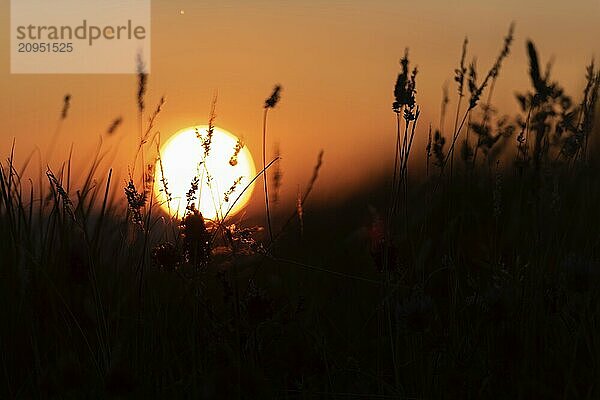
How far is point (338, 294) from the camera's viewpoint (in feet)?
7.75

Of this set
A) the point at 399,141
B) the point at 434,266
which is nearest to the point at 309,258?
the point at 434,266

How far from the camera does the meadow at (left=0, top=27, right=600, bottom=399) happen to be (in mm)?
1633

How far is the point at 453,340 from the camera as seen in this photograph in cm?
184

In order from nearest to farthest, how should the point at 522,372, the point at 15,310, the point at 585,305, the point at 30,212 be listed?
the point at 522,372, the point at 585,305, the point at 15,310, the point at 30,212

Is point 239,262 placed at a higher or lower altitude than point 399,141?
lower

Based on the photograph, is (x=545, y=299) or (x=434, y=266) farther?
(x=434, y=266)

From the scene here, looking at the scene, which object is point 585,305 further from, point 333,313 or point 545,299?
point 333,313

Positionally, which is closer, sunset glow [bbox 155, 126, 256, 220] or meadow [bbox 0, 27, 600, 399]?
meadow [bbox 0, 27, 600, 399]

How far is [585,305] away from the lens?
1.69 meters

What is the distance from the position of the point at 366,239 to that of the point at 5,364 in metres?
1.11

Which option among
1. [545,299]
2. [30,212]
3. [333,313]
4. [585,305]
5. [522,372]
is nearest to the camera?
[522,372]

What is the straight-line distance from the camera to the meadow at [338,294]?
163 cm

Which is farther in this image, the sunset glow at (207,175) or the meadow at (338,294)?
the sunset glow at (207,175)

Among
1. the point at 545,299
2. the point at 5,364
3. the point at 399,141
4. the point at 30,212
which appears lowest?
the point at 5,364
